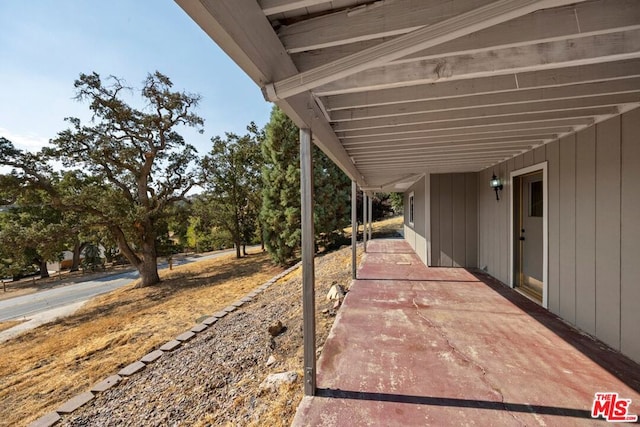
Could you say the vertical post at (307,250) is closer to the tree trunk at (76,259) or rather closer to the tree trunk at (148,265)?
the tree trunk at (148,265)

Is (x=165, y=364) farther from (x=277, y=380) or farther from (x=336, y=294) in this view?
(x=336, y=294)

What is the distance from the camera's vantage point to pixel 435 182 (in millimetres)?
5844

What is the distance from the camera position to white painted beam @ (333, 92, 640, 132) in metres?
2.15

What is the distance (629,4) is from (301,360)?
3.31 m

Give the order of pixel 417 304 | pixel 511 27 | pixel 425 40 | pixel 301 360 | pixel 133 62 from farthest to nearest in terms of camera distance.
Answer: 1. pixel 133 62
2. pixel 417 304
3. pixel 301 360
4. pixel 511 27
5. pixel 425 40

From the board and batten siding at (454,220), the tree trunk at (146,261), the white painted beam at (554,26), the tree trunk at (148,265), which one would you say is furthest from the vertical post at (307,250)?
the tree trunk at (148,265)

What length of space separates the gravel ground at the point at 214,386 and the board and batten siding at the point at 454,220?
353 centimetres

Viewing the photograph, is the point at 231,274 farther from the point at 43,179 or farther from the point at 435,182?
the point at 435,182

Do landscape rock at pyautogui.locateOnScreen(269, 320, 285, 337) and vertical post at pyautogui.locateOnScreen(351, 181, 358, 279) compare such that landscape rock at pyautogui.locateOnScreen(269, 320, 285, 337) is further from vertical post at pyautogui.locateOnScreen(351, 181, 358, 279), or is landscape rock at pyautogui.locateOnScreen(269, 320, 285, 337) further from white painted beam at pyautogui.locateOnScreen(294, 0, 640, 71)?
white painted beam at pyautogui.locateOnScreen(294, 0, 640, 71)

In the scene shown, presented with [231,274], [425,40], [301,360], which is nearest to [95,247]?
[231,274]

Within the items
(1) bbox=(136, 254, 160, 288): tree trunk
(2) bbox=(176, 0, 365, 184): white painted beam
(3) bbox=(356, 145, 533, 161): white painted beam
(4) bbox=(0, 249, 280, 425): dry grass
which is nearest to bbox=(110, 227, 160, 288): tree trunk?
(1) bbox=(136, 254, 160, 288): tree trunk

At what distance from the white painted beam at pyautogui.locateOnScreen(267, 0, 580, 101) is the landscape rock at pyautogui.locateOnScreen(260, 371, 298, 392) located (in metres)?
2.24

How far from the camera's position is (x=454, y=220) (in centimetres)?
579

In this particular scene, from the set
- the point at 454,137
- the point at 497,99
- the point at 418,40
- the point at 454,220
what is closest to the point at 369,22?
the point at 418,40
